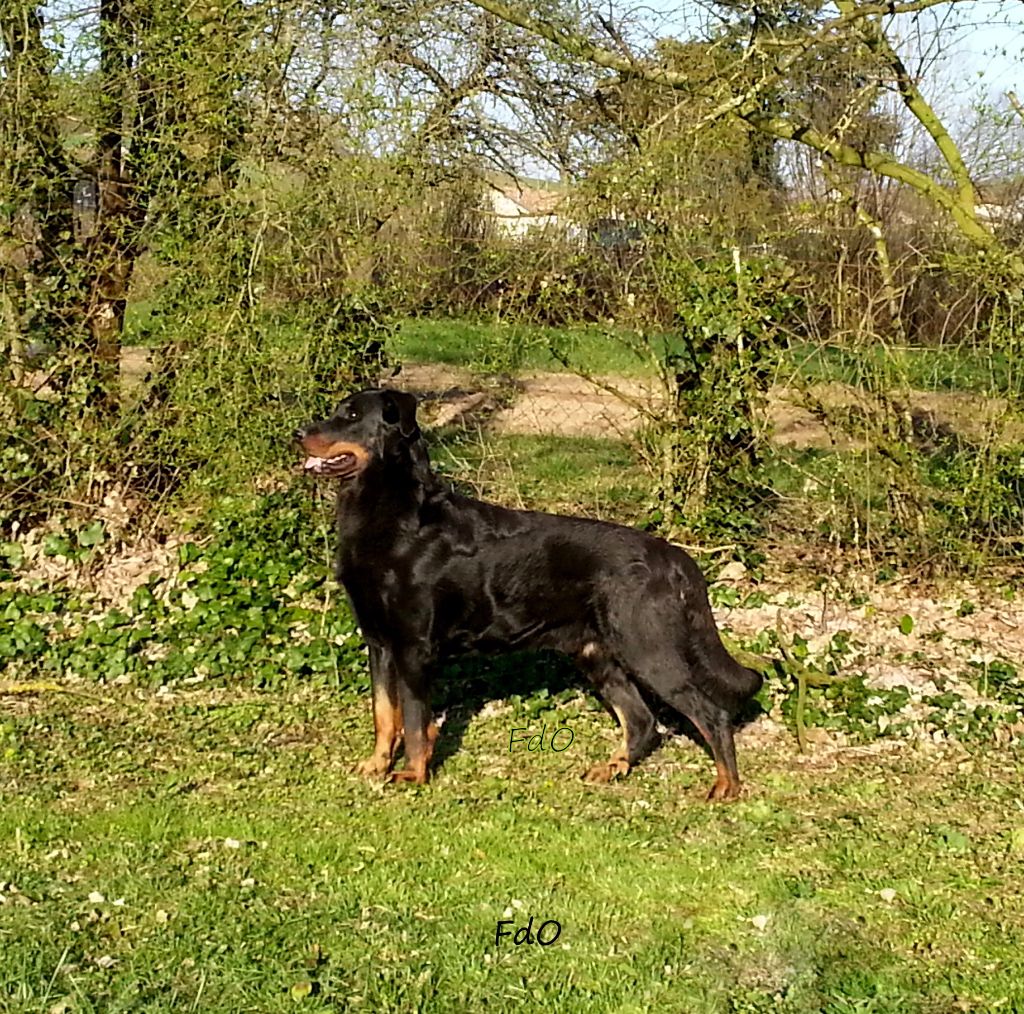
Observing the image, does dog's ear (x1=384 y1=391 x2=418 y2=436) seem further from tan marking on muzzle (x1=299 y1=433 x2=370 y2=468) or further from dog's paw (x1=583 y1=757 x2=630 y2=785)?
dog's paw (x1=583 y1=757 x2=630 y2=785)

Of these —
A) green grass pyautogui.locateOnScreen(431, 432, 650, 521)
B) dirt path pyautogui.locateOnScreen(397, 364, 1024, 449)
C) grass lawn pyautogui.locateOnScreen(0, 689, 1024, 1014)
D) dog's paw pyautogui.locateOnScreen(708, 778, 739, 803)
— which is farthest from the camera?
green grass pyautogui.locateOnScreen(431, 432, 650, 521)

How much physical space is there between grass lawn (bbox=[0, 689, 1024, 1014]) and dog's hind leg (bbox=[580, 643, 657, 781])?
12 cm

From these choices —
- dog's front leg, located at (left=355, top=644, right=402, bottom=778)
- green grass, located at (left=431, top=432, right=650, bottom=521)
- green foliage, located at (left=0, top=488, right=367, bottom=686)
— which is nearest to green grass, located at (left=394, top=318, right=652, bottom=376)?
green grass, located at (left=431, top=432, right=650, bottom=521)

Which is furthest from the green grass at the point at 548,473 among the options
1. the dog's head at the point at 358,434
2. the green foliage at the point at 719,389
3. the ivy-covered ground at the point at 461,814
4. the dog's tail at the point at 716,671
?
the dog's tail at the point at 716,671

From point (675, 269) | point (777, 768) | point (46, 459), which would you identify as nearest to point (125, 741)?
point (46, 459)

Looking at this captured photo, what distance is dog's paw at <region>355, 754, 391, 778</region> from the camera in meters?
6.00

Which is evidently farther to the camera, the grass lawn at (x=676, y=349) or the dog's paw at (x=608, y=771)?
the grass lawn at (x=676, y=349)

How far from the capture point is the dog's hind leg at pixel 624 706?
6309 mm

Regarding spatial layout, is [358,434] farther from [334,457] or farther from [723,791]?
[723,791]

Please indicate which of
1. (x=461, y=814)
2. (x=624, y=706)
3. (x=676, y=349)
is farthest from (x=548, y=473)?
(x=461, y=814)

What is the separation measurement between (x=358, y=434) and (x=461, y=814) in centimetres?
170

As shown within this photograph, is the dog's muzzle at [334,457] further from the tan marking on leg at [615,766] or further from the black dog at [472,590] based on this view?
the tan marking on leg at [615,766]

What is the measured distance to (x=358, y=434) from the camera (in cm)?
605

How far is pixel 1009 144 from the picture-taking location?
759 centimetres
